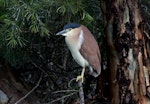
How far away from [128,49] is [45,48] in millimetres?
936

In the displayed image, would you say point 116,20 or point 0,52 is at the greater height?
point 116,20

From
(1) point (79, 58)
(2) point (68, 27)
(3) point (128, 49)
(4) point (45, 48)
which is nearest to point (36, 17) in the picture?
(2) point (68, 27)

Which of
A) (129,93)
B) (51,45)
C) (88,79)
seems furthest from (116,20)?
(51,45)

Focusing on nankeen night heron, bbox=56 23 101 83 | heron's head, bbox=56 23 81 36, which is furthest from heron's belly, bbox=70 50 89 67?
heron's head, bbox=56 23 81 36

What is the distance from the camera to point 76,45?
7.47 ft

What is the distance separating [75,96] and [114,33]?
56 centimetres

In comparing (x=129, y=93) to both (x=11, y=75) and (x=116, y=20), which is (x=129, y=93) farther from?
(x=11, y=75)

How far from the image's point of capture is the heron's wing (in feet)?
7.50

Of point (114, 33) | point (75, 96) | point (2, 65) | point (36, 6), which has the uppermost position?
point (36, 6)

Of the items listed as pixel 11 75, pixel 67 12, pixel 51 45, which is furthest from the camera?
pixel 51 45

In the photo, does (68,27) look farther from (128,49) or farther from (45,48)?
(45,48)

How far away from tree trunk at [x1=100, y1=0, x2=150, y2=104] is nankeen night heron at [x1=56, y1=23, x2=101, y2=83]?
0.26 metres

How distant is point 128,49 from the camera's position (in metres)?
2.55

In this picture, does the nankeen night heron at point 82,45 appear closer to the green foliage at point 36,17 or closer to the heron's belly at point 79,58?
the heron's belly at point 79,58
